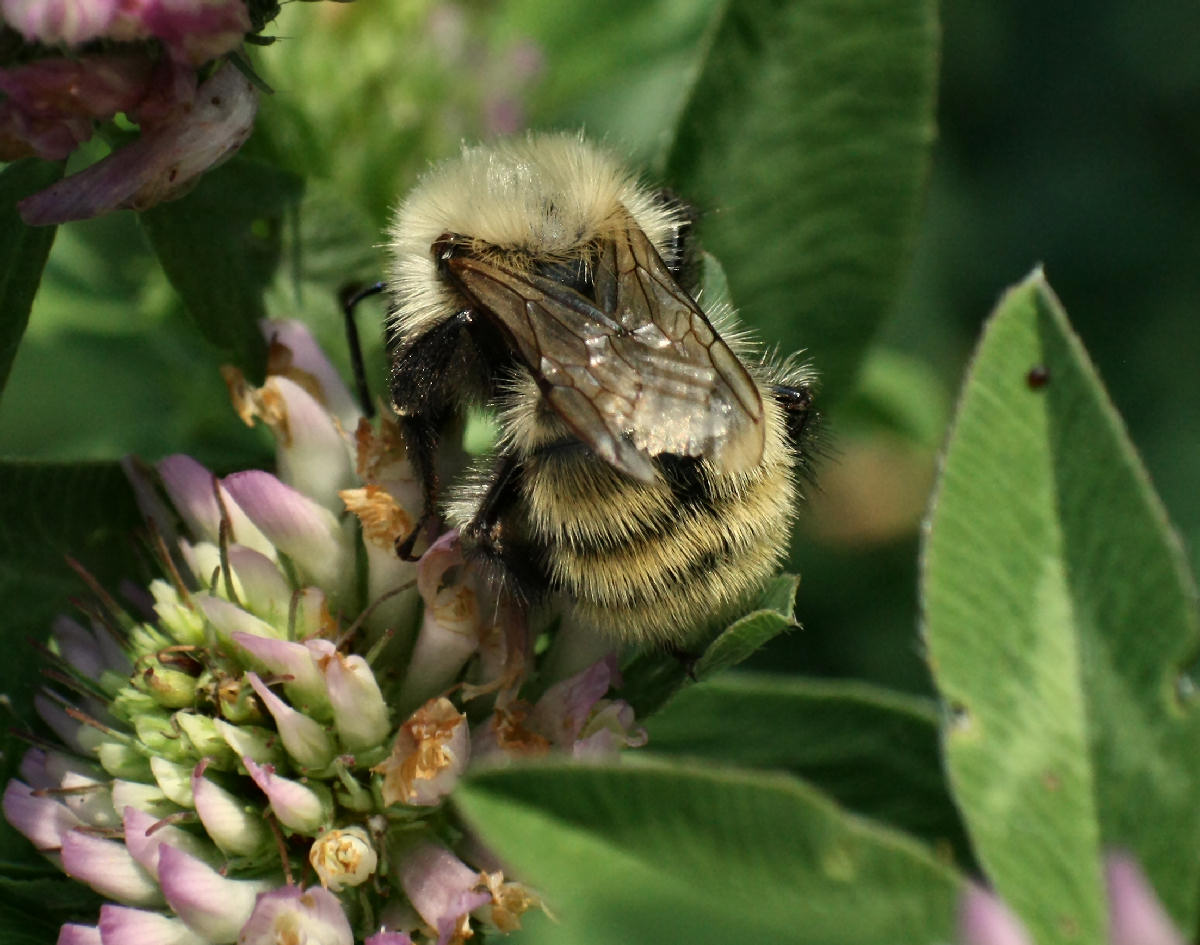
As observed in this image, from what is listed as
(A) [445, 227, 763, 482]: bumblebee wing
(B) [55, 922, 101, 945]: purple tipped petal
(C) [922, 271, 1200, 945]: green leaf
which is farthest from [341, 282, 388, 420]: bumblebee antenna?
(C) [922, 271, 1200, 945]: green leaf

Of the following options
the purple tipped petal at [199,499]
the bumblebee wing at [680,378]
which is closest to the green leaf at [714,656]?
the bumblebee wing at [680,378]

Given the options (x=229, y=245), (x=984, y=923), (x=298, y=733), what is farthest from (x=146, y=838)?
(x=984, y=923)

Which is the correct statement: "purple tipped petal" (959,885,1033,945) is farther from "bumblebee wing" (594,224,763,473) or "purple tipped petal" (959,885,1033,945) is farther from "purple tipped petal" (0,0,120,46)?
"purple tipped petal" (0,0,120,46)

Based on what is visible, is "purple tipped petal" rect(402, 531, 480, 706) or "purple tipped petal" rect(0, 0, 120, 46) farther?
"purple tipped petal" rect(402, 531, 480, 706)

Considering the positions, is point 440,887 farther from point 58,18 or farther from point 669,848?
point 58,18

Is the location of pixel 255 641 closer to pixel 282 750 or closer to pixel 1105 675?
pixel 282 750

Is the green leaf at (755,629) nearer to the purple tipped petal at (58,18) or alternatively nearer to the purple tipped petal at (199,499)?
the purple tipped petal at (199,499)
